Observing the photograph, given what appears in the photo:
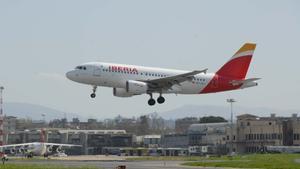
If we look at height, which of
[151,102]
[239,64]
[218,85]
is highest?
[239,64]

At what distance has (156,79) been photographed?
276 feet

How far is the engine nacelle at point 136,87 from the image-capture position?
83375 mm

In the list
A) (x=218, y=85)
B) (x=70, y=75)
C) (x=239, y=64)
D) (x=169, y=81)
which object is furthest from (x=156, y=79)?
(x=239, y=64)

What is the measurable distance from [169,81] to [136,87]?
420 centimetres

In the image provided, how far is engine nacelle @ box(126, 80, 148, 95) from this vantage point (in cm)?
8338

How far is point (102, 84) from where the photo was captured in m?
83.3

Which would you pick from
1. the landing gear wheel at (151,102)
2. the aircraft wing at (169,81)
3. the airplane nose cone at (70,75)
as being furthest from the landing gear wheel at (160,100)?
the airplane nose cone at (70,75)

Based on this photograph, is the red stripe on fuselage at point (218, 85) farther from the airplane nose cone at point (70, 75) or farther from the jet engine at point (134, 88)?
the airplane nose cone at point (70, 75)

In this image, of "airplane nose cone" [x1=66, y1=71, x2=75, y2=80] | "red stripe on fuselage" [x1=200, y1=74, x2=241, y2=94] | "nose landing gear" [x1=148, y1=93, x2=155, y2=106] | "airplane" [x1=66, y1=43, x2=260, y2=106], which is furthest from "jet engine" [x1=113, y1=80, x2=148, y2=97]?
"red stripe on fuselage" [x1=200, y1=74, x2=241, y2=94]

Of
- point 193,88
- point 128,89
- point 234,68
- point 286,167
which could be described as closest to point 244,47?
point 234,68

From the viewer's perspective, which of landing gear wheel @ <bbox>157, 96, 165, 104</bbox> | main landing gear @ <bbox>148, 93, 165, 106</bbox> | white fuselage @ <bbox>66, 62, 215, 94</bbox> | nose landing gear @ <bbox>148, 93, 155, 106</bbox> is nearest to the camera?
white fuselage @ <bbox>66, 62, 215, 94</bbox>

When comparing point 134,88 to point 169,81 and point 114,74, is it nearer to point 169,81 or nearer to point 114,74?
point 114,74

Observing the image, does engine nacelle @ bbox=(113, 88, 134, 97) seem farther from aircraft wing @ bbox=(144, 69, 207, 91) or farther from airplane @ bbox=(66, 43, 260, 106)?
aircraft wing @ bbox=(144, 69, 207, 91)

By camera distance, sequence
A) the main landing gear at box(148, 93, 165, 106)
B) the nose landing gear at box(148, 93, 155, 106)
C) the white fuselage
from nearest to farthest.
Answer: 1. the white fuselage
2. the nose landing gear at box(148, 93, 155, 106)
3. the main landing gear at box(148, 93, 165, 106)
